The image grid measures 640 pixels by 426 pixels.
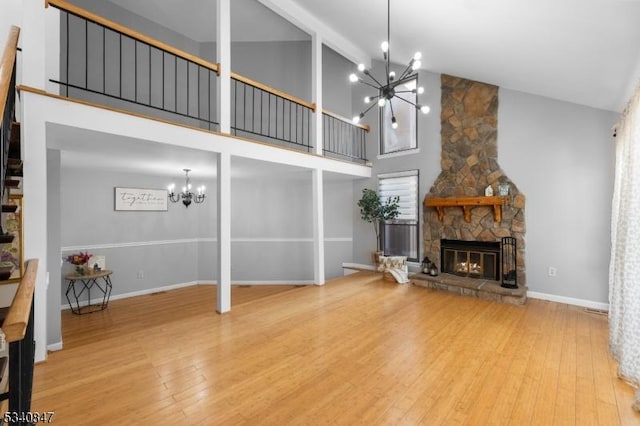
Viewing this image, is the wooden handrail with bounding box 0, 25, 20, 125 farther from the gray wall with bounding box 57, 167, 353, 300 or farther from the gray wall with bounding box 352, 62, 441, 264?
the gray wall with bounding box 352, 62, 441, 264

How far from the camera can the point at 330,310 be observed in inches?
161

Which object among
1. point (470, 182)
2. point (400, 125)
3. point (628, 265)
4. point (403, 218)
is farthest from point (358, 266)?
point (628, 265)

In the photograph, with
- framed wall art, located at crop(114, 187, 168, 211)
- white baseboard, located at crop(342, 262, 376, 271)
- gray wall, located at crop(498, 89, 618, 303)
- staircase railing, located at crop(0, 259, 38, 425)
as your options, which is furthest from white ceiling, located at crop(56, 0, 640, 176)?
white baseboard, located at crop(342, 262, 376, 271)

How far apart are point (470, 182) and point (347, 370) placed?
169 inches

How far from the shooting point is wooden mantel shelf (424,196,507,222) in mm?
4922

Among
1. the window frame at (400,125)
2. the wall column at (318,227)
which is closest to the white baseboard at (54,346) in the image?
the wall column at (318,227)

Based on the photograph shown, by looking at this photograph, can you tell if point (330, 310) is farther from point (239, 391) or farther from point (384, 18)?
point (384, 18)

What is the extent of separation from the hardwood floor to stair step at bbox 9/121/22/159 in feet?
6.35

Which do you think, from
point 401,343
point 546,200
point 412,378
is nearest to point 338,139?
point 546,200

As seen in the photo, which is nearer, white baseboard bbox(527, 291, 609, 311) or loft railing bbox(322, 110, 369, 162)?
white baseboard bbox(527, 291, 609, 311)

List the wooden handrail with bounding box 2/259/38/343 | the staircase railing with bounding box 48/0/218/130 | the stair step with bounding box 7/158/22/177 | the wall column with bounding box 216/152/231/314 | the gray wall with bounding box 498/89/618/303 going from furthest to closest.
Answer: the staircase railing with bounding box 48/0/218/130, the gray wall with bounding box 498/89/618/303, the wall column with bounding box 216/152/231/314, the stair step with bounding box 7/158/22/177, the wooden handrail with bounding box 2/259/38/343

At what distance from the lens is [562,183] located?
4.49 m

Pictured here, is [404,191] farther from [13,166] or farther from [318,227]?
[13,166]

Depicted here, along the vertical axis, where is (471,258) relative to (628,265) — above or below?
below
